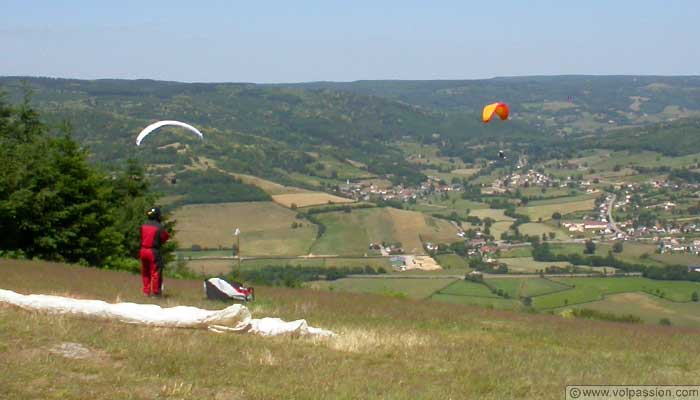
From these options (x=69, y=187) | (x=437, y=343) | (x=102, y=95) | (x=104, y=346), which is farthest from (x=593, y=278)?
(x=102, y=95)

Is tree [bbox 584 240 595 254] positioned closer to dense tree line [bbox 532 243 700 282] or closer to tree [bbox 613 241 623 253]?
dense tree line [bbox 532 243 700 282]

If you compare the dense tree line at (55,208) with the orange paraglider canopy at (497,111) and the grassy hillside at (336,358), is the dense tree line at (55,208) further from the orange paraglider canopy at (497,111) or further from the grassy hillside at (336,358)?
the orange paraglider canopy at (497,111)

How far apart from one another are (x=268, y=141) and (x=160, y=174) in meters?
57.0

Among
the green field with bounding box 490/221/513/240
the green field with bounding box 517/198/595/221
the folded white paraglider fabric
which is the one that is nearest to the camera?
the folded white paraglider fabric

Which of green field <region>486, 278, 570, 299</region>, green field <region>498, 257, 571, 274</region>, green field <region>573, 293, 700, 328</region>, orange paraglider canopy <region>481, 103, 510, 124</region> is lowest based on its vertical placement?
green field <region>498, 257, 571, 274</region>

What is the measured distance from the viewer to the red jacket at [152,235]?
49.4 feet

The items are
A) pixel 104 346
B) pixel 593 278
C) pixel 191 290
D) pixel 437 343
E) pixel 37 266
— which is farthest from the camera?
pixel 593 278

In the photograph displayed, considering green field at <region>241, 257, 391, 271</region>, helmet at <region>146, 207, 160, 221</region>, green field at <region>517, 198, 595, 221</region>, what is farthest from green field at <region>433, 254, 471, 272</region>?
helmet at <region>146, 207, 160, 221</region>

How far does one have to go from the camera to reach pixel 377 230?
78062mm

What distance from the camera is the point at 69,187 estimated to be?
30.4 m

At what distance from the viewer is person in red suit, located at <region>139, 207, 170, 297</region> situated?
15.1m

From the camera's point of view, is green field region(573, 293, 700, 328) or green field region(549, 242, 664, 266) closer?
green field region(573, 293, 700, 328)

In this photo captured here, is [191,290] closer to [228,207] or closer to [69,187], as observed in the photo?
[69,187]

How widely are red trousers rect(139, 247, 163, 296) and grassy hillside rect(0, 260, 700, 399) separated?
1.21 ft
